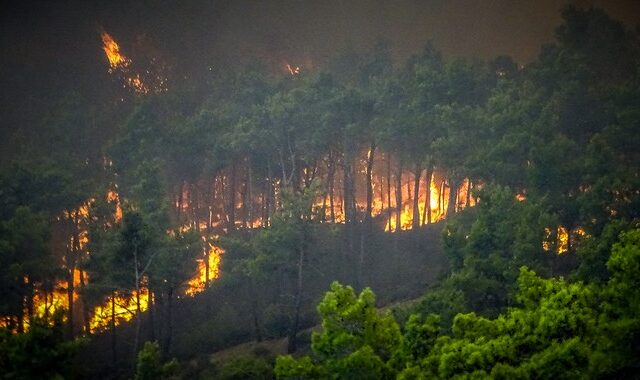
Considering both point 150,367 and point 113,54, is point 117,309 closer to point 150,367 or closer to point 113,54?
point 150,367

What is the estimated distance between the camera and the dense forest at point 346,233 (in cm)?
1411

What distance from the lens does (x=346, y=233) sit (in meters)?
47.6

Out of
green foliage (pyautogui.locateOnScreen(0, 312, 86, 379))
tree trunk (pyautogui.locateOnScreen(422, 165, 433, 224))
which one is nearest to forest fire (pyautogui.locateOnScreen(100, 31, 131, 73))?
tree trunk (pyautogui.locateOnScreen(422, 165, 433, 224))

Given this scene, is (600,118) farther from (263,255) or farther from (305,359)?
(305,359)

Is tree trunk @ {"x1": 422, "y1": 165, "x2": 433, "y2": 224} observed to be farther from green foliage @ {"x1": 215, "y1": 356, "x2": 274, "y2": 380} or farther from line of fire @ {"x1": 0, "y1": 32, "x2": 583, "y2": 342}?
green foliage @ {"x1": 215, "y1": 356, "x2": 274, "y2": 380}

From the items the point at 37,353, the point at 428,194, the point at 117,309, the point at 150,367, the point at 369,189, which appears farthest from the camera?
the point at 428,194

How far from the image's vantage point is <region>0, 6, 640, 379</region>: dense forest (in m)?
14.1

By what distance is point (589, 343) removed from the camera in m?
12.8

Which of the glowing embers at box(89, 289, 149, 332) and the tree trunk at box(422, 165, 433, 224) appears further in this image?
the tree trunk at box(422, 165, 433, 224)

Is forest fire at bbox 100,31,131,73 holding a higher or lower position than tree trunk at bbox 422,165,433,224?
higher

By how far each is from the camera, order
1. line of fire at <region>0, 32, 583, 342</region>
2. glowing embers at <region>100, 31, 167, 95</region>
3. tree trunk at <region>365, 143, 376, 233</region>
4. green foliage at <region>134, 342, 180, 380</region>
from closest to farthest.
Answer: green foliage at <region>134, 342, 180, 380</region> < line of fire at <region>0, 32, 583, 342</region> < tree trunk at <region>365, 143, 376, 233</region> < glowing embers at <region>100, 31, 167, 95</region>

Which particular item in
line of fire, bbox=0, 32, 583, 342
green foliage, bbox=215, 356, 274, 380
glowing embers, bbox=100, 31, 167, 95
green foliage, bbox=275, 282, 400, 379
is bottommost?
green foliage, bbox=215, 356, 274, 380

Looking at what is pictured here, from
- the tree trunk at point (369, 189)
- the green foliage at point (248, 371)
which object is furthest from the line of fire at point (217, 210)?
the green foliage at point (248, 371)

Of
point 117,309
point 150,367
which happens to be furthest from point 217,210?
point 150,367
